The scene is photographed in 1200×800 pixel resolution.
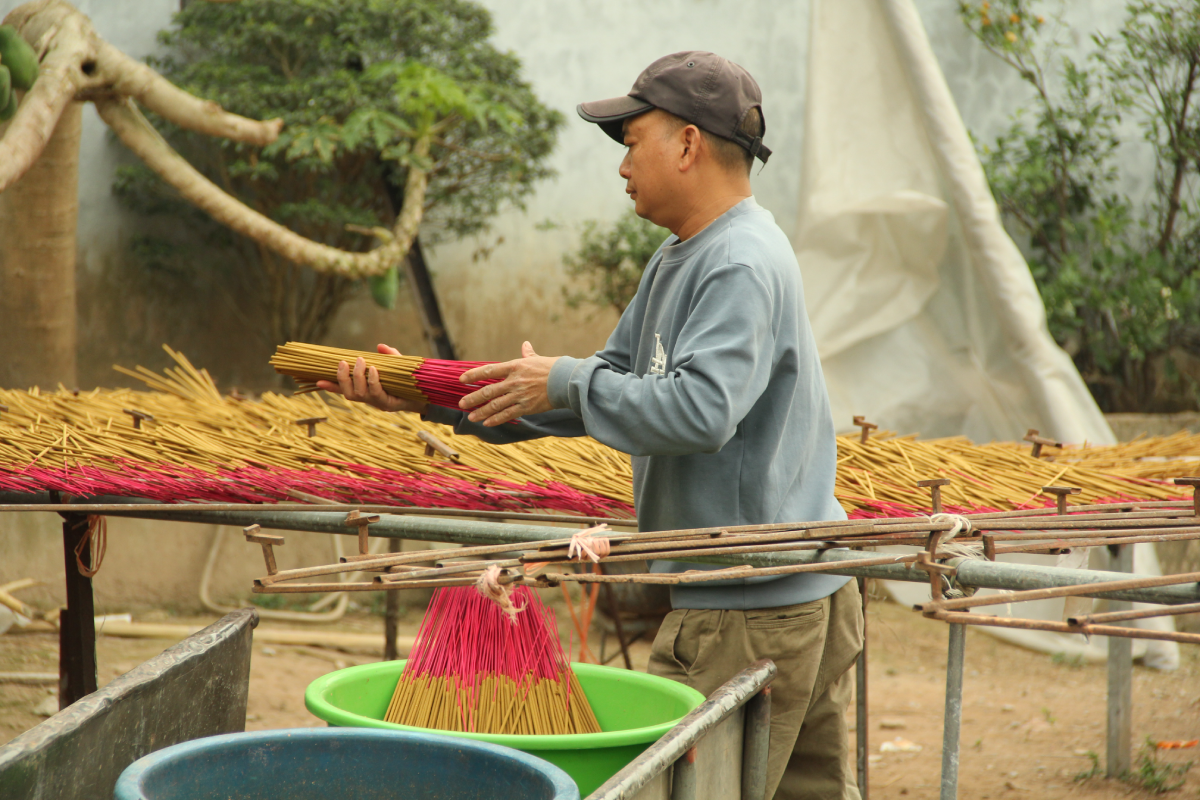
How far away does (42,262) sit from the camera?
15.6 ft

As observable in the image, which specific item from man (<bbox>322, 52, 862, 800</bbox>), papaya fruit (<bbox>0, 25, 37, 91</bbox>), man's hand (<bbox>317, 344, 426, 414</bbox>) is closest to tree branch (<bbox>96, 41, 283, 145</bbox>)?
papaya fruit (<bbox>0, 25, 37, 91</bbox>)

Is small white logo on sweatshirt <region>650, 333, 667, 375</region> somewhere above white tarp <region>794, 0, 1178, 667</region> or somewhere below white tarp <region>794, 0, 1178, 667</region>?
below

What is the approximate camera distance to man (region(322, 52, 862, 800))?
149cm

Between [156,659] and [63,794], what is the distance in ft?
0.86

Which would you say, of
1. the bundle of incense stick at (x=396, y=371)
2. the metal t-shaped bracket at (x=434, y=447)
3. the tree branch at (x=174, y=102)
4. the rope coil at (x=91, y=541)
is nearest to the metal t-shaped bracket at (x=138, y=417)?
the rope coil at (x=91, y=541)

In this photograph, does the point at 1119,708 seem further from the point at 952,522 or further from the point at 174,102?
the point at 174,102

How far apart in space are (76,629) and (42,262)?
98.8 inches

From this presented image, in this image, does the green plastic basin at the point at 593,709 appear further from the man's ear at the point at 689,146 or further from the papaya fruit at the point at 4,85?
the papaya fruit at the point at 4,85

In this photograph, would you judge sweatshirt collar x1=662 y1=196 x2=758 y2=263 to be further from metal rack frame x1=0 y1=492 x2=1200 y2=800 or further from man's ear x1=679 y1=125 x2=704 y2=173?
metal rack frame x1=0 y1=492 x2=1200 y2=800

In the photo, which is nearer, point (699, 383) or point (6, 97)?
point (699, 383)

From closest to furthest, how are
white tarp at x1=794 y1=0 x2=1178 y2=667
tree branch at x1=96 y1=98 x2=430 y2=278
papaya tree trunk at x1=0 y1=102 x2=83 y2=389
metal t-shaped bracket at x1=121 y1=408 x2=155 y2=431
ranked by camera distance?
metal t-shaped bracket at x1=121 y1=408 x2=155 y2=431 < tree branch at x1=96 y1=98 x2=430 y2=278 < papaya tree trunk at x1=0 y1=102 x2=83 y2=389 < white tarp at x1=794 y1=0 x2=1178 y2=667

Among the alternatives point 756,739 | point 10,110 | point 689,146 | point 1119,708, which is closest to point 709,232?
point 689,146

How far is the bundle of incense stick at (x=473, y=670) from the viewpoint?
166 centimetres

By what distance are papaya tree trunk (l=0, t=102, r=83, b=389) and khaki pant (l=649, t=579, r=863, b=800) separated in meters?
3.89
